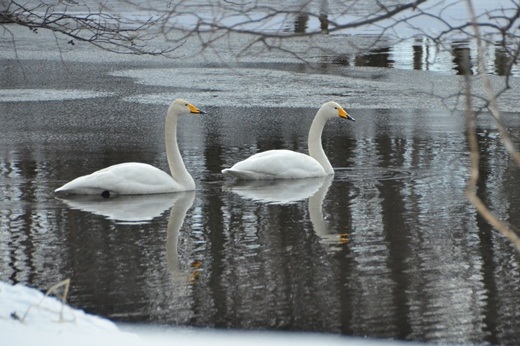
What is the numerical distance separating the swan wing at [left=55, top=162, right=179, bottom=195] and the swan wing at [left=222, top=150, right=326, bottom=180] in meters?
0.72

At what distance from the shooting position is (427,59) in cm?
1889

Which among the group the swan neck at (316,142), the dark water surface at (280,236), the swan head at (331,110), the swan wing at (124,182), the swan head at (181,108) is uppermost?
the swan head at (181,108)

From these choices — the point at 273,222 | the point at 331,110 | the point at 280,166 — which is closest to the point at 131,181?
the point at 280,166

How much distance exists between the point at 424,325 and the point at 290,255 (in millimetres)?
1634

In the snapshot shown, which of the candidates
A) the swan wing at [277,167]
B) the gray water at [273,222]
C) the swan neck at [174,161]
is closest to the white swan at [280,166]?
the swan wing at [277,167]

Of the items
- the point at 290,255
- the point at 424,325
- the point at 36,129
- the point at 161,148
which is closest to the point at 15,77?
the point at 36,129

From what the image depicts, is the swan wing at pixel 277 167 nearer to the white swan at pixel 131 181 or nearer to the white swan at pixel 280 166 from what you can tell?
the white swan at pixel 280 166

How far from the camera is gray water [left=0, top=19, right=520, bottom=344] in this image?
5.46 meters

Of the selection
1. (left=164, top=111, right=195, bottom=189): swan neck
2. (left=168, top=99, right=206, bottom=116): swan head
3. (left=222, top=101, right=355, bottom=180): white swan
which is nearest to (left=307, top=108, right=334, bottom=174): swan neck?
(left=222, top=101, right=355, bottom=180): white swan

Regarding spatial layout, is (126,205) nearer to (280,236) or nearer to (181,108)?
(181,108)

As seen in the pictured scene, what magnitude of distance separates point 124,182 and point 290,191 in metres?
1.50

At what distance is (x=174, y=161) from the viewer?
9.27 meters

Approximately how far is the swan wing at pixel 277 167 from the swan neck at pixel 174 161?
1.56 feet

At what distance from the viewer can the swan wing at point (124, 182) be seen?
28.6 ft
